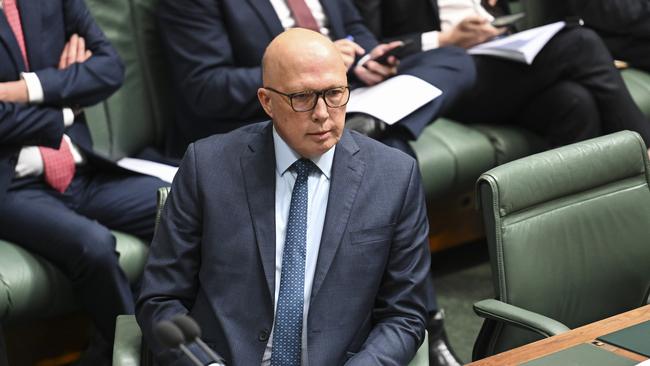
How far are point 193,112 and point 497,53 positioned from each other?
3.61 feet

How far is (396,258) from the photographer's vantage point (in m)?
2.18

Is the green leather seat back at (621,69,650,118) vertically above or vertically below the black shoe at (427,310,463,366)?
above

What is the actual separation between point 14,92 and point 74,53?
0.25m

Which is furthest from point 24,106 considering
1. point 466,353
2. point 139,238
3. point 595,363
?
point 595,363

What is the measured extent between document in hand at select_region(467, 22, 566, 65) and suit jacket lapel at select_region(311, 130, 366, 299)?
1.63m

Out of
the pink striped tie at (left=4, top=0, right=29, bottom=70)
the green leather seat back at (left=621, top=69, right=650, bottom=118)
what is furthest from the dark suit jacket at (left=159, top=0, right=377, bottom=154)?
the green leather seat back at (left=621, top=69, right=650, bottom=118)

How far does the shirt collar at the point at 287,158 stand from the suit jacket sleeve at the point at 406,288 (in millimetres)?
175

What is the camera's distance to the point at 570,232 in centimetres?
243

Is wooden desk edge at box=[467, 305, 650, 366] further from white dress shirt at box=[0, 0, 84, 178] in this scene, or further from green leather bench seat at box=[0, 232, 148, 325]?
white dress shirt at box=[0, 0, 84, 178]

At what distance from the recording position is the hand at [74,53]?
3.13 meters

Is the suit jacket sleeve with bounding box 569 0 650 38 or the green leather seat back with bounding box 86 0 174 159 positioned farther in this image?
the suit jacket sleeve with bounding box 569 0 650 38

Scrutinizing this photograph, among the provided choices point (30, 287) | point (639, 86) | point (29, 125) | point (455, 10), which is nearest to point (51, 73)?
point (29, 125)

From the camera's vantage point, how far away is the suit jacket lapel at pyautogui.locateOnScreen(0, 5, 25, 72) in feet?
9.82

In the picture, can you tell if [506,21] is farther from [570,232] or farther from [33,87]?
[33,87]
